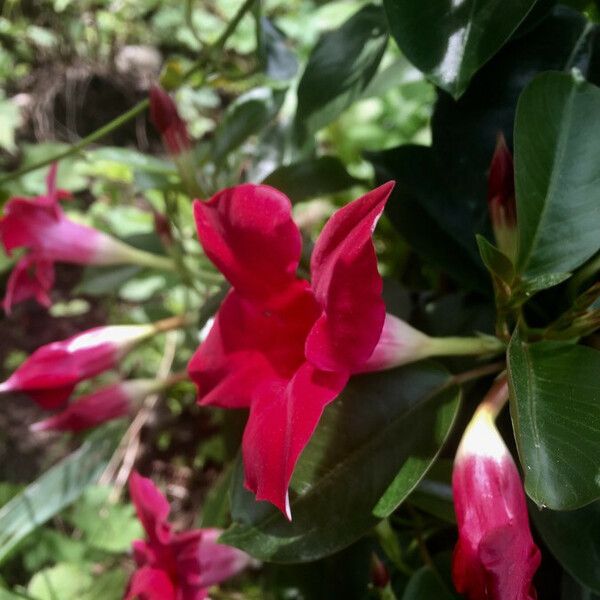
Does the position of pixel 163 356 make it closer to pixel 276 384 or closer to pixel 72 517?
pixel 72 517

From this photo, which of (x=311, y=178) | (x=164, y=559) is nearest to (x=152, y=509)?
(x=164, y=559)

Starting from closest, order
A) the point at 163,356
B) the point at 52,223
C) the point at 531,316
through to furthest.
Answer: the point at 531,316 < the point at 52,223 < the point at 163,356

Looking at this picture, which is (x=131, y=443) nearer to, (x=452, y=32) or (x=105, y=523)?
(x=105, y=523)

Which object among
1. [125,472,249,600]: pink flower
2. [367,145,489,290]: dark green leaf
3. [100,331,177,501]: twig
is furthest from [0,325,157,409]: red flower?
[100,331,177,501]: twig

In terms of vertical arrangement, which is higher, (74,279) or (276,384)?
(276,384)

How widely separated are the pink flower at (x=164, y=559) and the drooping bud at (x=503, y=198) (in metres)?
0.38

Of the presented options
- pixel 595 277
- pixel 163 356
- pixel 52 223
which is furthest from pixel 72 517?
pixel 595 277

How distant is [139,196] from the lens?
1920mm

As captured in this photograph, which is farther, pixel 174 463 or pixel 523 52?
pixel 174 463

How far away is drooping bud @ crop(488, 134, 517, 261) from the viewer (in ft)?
1.79

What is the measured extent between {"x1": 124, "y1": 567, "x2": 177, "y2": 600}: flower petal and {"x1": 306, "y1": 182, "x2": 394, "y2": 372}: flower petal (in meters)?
0.33

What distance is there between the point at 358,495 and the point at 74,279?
1592 mm

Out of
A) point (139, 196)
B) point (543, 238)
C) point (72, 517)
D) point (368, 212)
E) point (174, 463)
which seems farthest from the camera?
point (139, 196)

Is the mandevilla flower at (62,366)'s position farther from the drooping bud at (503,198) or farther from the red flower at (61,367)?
the drooping bud at (503,198)
